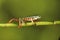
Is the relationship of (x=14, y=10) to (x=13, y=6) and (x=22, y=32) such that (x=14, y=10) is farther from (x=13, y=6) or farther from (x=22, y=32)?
(x=22, y=32)

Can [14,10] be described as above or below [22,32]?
above

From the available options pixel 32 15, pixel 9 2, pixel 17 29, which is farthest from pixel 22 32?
pixel 9 2

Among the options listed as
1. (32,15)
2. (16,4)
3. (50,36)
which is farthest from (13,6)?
(50,36)

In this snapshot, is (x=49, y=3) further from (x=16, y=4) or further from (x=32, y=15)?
(x=16, y=4)

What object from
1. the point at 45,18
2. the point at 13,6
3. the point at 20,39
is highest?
the point at 13,6

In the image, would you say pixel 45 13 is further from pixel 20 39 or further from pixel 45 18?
pixel 20 39

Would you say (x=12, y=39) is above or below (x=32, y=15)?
below
